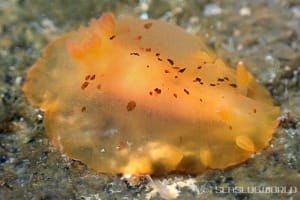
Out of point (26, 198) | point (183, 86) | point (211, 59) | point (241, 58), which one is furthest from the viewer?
point (241, 58)

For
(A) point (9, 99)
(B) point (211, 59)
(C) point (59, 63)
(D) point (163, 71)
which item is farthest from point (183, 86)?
(A) point (9, 99)

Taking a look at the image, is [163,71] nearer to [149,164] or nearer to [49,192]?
[149,164]

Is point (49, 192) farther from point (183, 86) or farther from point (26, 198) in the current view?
point (183, 86)

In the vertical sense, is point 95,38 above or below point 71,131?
above

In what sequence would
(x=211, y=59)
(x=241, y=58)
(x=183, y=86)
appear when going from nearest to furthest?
(x=183, y=86)
(x=211, y=59)
(x=241, y=58)

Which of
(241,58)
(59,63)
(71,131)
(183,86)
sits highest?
(241,58)

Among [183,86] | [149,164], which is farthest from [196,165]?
[183,86]

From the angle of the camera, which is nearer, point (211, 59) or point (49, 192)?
point (49, 192)
